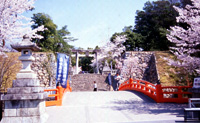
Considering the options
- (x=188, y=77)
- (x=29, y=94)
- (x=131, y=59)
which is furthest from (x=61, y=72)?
(x=131, y=59)

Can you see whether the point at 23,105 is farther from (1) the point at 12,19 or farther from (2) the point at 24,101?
(1) the point at 12,19

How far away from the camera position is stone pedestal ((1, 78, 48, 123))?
5.45 meters

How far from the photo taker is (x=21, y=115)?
217 inches

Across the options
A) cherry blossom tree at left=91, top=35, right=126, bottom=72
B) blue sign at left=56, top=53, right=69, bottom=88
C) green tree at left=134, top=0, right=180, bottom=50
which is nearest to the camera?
blue sign at left=56, top=53, right=69, bottom=88

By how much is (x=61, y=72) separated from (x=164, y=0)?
29.1 metres

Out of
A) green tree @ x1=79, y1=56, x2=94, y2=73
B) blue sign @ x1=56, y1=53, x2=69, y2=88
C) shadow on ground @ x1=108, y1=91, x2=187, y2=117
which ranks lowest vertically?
shadow on ground @ x1=108, y1=91, x2=187, y2=117

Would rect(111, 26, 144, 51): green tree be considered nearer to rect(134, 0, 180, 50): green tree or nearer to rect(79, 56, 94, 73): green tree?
rect(134, 0, 180, 50): green tree

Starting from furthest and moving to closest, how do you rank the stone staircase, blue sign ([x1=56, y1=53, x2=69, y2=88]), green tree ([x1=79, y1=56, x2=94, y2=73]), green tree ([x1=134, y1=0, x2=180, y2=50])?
green tree ([x1=79, y1=56, x2=94, y2=73]), green tree ([x1=134, y1=0, x2=180, y2=50]), the stone staircase, blue sign ([x1=56, y1=53, x2=69, y2=88])

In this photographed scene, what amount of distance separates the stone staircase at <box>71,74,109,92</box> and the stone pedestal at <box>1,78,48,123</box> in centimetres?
1793

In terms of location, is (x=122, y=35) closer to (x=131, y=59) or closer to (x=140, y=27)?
(x=140, y=27)

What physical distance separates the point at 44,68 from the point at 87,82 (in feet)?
23.7

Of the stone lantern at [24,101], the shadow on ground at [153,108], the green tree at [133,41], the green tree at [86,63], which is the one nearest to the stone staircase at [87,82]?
the green tree at [133,41]

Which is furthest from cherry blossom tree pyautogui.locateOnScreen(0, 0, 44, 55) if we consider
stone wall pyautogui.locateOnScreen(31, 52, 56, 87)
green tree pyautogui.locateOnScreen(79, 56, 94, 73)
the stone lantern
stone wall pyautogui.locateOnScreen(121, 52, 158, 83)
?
green tree pyautogui.locateOnScreen(79, 56, 94, 73)

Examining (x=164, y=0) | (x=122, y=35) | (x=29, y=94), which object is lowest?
(x=29, y=94)
